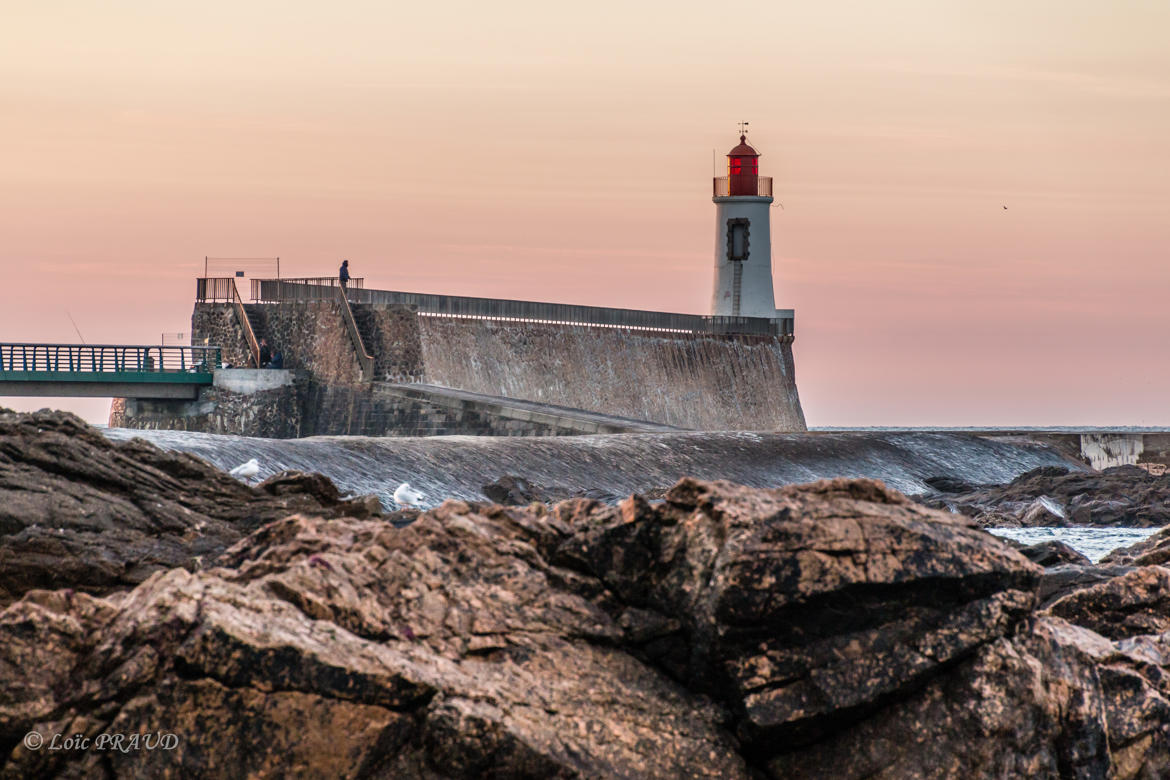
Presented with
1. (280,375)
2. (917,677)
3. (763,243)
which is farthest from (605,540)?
(763,243)

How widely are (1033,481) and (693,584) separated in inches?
1139

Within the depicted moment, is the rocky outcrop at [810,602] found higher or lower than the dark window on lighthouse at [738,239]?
lower

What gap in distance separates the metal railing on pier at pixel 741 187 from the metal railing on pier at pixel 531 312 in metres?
4.57

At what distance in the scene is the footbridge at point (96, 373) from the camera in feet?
122

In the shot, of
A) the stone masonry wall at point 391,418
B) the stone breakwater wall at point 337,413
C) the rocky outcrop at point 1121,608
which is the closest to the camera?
the rocky outcrop at point 1121,608

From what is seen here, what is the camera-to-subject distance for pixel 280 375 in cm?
4084

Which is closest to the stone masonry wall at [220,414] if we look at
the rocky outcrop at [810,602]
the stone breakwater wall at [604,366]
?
the stone breakwater wall at [604,366]

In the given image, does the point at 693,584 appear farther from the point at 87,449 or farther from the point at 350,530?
the point at 87,449

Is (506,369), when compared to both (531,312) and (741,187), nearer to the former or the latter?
(531,312)

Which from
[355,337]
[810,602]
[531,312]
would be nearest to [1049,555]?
[810,602]

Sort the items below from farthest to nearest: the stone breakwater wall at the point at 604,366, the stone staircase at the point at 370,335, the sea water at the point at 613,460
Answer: the stone breakwater wall at the point at 604,366 < the stone staircase at the point at 370,335 < the sea water at the point at 613,460

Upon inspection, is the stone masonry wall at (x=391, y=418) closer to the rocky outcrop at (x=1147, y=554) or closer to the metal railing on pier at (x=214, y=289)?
the metal railing on pier at (x=214, y=289)

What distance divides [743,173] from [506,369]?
14.2 m

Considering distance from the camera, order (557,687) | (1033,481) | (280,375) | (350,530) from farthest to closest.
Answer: (280,375), (1033,481), (350,530), (557,687)
